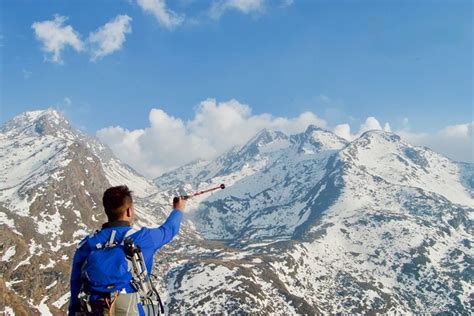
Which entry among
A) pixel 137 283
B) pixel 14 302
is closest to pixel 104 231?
pixel 137 283

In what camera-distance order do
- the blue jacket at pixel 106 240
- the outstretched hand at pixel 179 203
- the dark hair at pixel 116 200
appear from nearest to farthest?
the blue jacket at pixel 106 240, the dark hair at pixel 116 200, the outstretched hand at pixel 179 203

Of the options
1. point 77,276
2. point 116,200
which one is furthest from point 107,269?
point 116,200

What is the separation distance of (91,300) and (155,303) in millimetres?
985

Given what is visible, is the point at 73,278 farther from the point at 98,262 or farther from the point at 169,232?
the point at 169,232

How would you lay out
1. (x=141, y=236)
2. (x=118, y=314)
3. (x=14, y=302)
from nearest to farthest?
(x=118, y=314) < (x=141, y=236) < (x=14, y=302)

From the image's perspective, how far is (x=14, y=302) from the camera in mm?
198000

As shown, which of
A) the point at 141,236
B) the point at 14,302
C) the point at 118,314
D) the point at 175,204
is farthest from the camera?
the point at 14,302

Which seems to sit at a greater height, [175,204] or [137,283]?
[175,204]

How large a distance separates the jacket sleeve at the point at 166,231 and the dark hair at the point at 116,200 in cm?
62

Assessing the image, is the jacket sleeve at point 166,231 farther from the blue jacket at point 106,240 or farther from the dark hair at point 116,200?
the dark hair at point 116,200

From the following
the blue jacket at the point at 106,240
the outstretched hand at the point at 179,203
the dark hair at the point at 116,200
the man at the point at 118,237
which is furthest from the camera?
the outstretched hand at the point at 179,203

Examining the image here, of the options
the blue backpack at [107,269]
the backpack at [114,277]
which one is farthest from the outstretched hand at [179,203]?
the blue backpack at [107,269]

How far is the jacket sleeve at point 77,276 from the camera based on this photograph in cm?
786

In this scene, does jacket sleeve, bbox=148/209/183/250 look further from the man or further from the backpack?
the backpack
